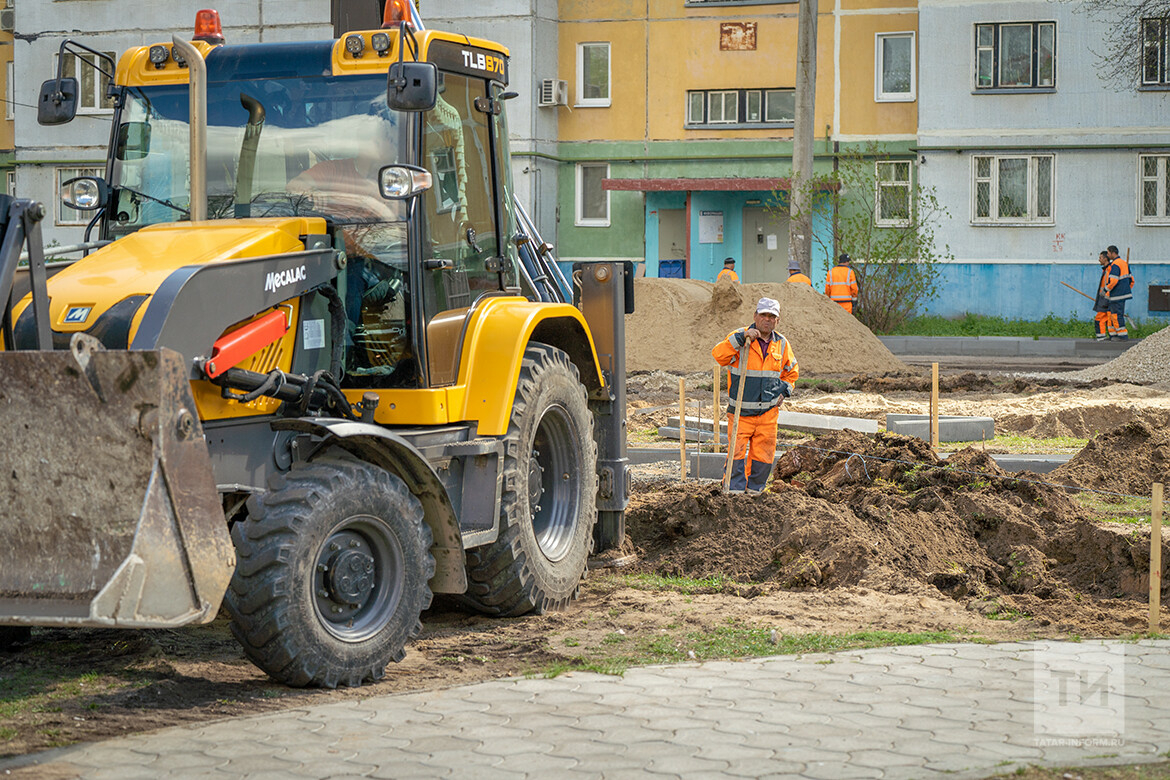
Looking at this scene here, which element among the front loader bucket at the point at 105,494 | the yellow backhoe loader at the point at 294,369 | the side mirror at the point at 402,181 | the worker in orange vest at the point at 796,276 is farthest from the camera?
the worker in orange vest at the point at 796,276

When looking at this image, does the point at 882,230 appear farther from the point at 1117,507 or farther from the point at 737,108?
the point at 1117,507

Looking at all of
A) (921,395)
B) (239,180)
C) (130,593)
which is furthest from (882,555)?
(921,395)

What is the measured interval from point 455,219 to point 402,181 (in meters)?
0.81

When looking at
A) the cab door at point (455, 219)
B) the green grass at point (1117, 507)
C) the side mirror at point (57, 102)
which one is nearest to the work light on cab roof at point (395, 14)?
the cab door at point (455, 219)

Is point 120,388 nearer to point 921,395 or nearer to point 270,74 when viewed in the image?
point 270,74

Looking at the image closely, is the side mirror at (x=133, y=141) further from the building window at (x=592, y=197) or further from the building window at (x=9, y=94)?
the building window at (x=9, y=94)

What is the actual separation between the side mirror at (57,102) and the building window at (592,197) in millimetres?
29095

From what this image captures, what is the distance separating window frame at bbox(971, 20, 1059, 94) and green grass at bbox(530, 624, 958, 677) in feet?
91.3

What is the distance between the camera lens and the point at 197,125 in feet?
20.6

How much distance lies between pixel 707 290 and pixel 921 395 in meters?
7.58

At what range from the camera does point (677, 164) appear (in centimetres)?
3472

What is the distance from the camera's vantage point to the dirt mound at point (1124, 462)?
11000mm

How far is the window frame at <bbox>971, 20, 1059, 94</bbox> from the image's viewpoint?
31.9 meters

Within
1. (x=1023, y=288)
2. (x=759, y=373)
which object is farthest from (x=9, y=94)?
(x=759, y=373)
